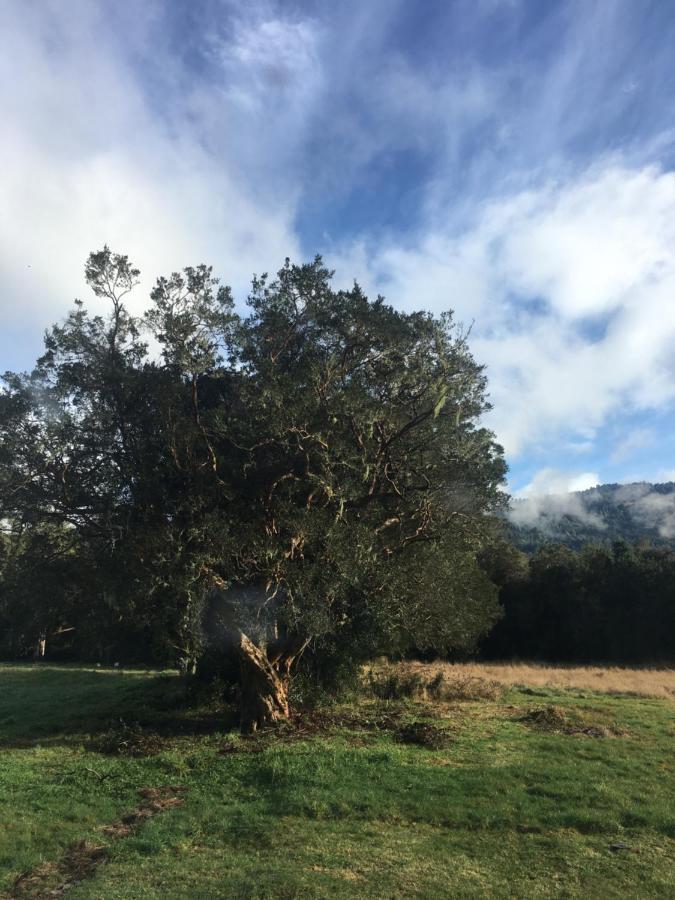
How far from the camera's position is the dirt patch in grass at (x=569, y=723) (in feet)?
49.3

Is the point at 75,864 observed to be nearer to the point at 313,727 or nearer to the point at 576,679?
the point at 313,727

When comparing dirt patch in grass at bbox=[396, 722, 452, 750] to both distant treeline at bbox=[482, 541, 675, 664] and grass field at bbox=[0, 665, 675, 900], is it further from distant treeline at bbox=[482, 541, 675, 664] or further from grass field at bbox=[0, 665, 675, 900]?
distant treeline at bbox=[482, 541, 675, 664]

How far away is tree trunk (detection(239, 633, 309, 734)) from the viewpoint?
15422 mm

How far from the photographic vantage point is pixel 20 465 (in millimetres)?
14977

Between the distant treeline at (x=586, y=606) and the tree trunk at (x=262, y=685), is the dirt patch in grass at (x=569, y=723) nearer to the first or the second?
the tree trunk at (x=262, y=685)

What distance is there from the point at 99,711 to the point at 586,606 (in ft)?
149

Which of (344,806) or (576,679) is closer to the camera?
(344,806)

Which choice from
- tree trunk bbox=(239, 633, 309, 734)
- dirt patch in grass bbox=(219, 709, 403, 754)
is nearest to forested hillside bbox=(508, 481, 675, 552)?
dirt patch in grass bbox=(219, 709, 403, 754)

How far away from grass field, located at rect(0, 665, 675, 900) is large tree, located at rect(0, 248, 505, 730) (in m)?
2.74

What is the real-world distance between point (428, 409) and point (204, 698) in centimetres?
1206

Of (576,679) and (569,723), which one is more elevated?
(576,679)

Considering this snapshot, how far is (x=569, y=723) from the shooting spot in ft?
52.9

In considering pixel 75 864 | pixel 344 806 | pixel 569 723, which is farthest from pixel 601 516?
pixel 75 864

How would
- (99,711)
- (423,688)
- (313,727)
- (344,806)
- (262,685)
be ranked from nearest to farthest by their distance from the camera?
(344,806) < (313,727) < (262,685) < (99,711) < (423,688)
